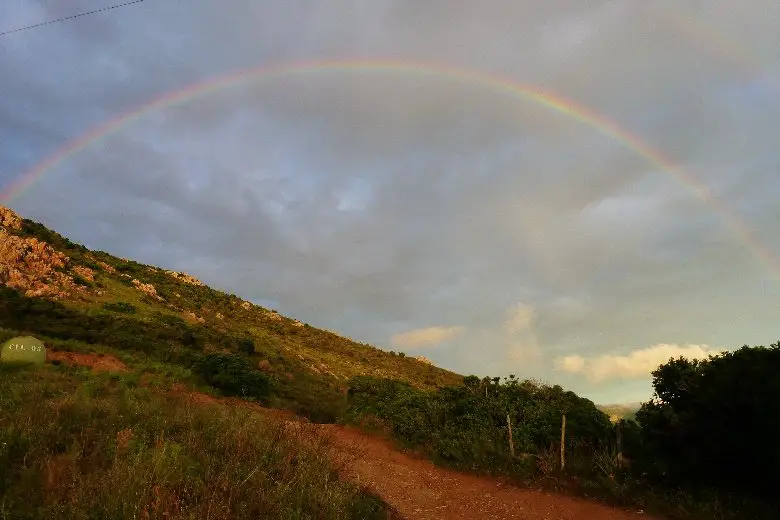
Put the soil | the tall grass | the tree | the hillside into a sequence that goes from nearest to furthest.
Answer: the tall grass
the tree
the soil
the hillside

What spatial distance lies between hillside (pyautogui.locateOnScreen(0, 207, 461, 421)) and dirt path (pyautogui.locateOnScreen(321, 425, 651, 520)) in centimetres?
915

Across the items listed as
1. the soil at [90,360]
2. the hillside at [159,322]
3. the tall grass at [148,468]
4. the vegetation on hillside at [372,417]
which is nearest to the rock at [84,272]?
the hillside at [159,322]

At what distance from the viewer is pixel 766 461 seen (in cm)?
930

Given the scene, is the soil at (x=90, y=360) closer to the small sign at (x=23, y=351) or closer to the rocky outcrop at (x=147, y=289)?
the small sign at (x=23, y=351)

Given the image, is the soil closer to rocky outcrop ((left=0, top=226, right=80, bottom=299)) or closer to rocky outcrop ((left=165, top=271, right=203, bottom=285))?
rocky outcrop ((left=0, top=226, right=80, bottom=299))

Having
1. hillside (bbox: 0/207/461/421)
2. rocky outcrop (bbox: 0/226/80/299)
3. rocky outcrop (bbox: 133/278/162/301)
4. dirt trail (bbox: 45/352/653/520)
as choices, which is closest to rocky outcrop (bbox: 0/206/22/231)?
hillside (bbox: 0/207/461/421)

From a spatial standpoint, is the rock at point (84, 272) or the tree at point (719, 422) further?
the rock at point (84, 272)

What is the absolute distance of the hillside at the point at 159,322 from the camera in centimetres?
2816

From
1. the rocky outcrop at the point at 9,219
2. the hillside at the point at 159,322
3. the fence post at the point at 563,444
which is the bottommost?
the fence post at the point at 563,444

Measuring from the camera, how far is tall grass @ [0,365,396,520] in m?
5.20

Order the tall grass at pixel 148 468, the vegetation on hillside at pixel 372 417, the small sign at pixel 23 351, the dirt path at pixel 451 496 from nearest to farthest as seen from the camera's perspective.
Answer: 1. the tall grass at pixel 148 468
2. the vegetation on hillside at pixel 372 417
3. the dirt path at pixel 451 496
4. the small sign at pixel 23 351

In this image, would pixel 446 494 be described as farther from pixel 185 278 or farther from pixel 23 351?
pixel 185 278

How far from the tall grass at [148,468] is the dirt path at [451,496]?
10.8 feet

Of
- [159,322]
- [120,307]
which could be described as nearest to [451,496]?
[159,322]
